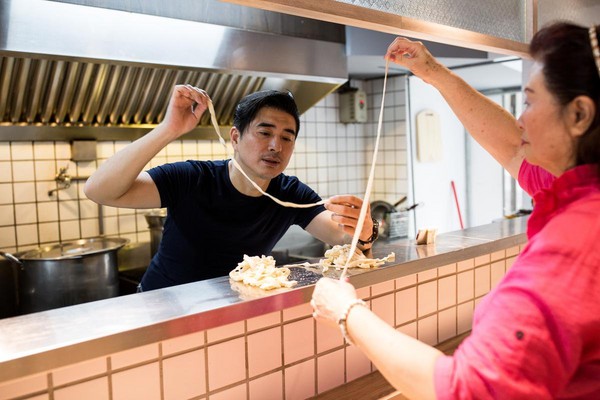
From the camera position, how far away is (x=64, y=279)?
7.95 feet

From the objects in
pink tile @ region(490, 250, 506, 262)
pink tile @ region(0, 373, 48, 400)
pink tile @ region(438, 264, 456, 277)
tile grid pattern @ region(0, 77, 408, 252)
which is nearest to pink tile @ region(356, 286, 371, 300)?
pink tile @ region(438, 264, 456, 277)

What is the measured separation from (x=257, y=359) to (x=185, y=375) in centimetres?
20

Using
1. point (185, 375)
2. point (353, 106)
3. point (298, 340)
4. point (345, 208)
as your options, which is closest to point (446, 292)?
point (345, 208)

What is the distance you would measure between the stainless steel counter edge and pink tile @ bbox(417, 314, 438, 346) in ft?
1.18

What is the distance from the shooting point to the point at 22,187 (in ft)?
9.85

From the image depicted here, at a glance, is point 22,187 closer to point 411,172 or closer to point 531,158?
point 531,158

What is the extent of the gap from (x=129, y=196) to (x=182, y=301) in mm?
638

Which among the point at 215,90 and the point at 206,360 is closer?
the point at 206,360

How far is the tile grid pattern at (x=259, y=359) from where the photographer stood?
100 centimetres

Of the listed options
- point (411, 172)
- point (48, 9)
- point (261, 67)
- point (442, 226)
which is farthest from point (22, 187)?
point (442, 226)

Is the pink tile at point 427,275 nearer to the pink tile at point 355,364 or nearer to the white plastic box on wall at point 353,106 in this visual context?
the pink tile at point 355,364

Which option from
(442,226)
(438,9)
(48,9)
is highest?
(48,9)

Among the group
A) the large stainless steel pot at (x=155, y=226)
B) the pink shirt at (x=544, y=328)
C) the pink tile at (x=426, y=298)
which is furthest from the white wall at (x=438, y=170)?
the pink shirt at (x=544, y=328)

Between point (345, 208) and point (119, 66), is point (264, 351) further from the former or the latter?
point (119, 66)
